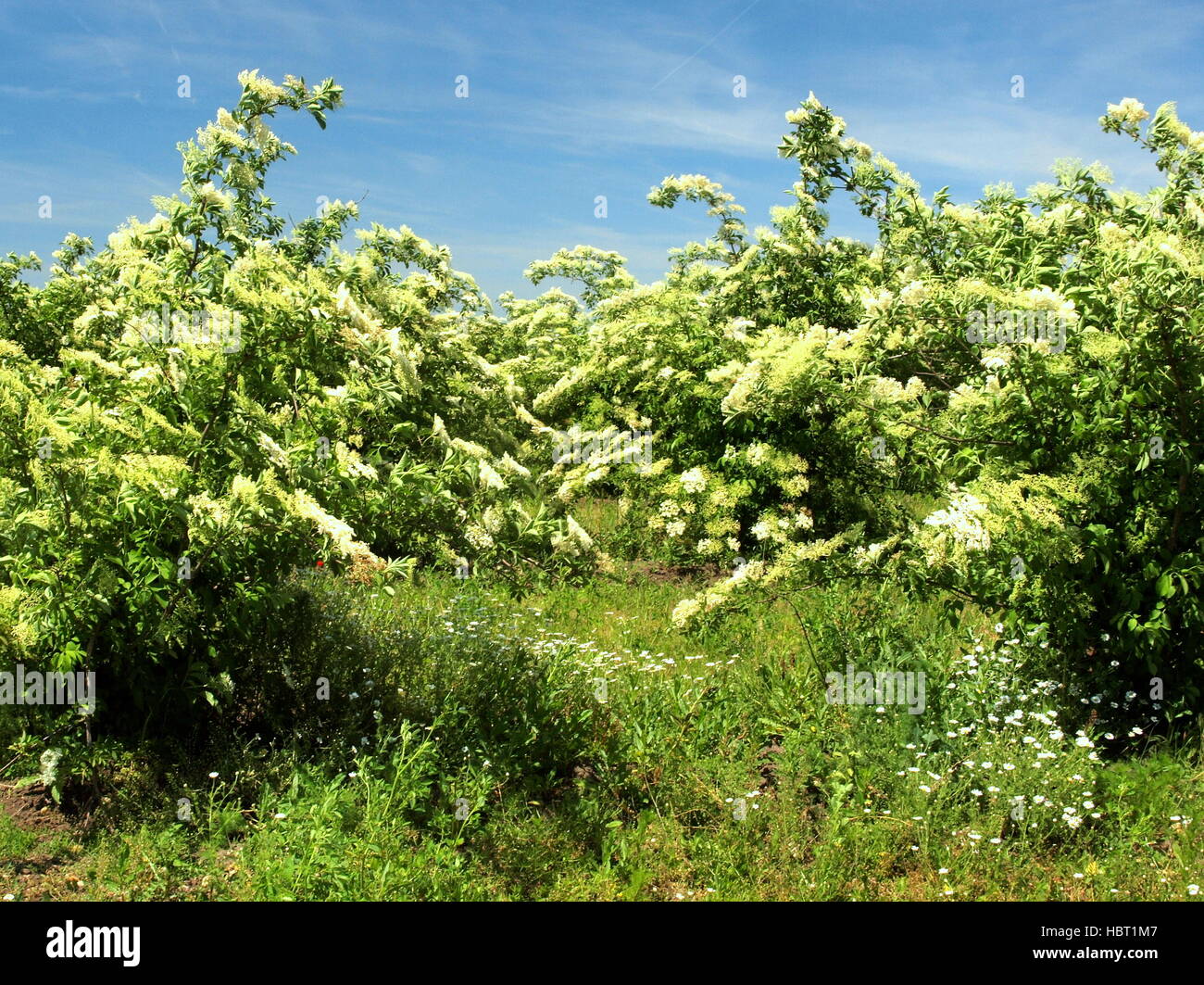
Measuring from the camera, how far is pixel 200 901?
11.4 feet

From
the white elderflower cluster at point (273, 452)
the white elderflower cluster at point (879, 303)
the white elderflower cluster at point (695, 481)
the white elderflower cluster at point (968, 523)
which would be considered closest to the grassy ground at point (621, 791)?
the white elderflower cluster at point (968, 523)

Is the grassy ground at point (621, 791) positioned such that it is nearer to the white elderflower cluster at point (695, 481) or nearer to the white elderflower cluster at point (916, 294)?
the white elderflower cluster at point (916, 294)

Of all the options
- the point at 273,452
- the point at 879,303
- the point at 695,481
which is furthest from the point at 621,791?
the point at 695,481

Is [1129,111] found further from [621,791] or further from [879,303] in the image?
[621,791]

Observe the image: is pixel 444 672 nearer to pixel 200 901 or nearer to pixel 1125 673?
pixel 200 901

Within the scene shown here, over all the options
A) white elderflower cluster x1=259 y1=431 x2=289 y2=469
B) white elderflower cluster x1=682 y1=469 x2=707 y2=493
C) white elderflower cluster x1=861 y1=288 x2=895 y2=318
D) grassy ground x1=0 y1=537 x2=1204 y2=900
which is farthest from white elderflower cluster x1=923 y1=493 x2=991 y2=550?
white elderflower cluster x1=682 y1=469 x2=707 y2=493

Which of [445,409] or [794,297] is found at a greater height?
[794,297]

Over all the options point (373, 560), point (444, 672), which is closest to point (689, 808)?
point (444, 672)

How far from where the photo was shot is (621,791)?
4.52 m

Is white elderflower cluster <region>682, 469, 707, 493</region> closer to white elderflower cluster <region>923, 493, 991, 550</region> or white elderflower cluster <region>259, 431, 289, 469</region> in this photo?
white elderflower cluster <region>923, 493, 991, 550</region>

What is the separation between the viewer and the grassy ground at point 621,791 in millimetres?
3715

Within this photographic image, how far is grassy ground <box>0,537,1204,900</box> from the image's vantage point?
12.2ft

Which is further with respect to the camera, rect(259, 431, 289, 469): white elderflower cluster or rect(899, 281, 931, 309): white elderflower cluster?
rect(899, 281, 931, 309): white elderflower cluster

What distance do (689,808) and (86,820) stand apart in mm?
2559
